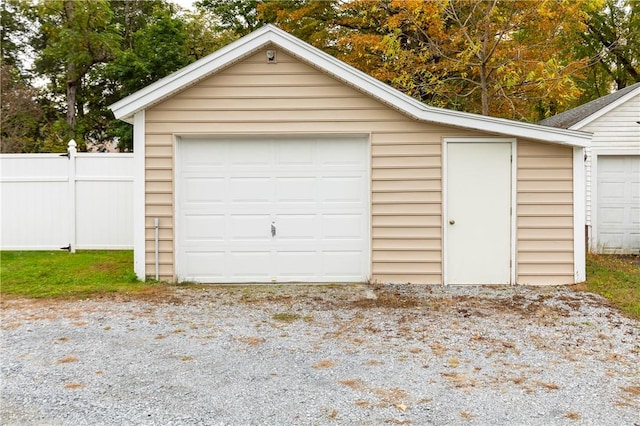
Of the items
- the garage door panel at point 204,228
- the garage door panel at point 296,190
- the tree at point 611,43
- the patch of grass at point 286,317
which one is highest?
the tree at point 611,43

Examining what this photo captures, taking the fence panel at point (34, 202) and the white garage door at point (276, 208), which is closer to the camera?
the white garage door at point (276, 208)

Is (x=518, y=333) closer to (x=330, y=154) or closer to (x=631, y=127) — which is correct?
(x=330, y=154)

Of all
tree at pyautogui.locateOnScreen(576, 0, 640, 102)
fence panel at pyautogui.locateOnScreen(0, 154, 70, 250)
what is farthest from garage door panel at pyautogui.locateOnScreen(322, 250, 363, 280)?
tree at pyautogui.locateOnScreen(576, 0, 640, 102)

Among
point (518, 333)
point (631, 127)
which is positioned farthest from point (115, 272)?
point (631, 127)

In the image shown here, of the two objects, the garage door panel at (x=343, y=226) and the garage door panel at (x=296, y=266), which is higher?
the garage door panel at (x=343, y=226)

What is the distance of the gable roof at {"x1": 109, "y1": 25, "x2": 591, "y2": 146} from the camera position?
6.80 metres

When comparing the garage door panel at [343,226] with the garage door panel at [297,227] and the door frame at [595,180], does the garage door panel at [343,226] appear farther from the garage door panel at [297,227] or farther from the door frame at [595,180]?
the door frame at [595,180]

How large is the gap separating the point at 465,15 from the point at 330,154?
7639 millimetres

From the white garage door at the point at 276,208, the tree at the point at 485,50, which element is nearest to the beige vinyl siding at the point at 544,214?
the white garage door at the point at 276,208

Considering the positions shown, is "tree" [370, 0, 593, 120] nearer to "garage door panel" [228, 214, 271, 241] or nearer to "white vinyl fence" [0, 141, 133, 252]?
"garage door panel" [228, 214, 271, 241]

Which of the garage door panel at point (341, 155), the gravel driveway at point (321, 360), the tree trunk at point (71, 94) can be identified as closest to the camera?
the gravel driveway at point (321, 360)

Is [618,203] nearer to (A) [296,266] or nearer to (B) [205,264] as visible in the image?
(A) [296,266]

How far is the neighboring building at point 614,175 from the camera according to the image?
10.5 meters

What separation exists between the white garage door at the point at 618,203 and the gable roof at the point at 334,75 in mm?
4574
